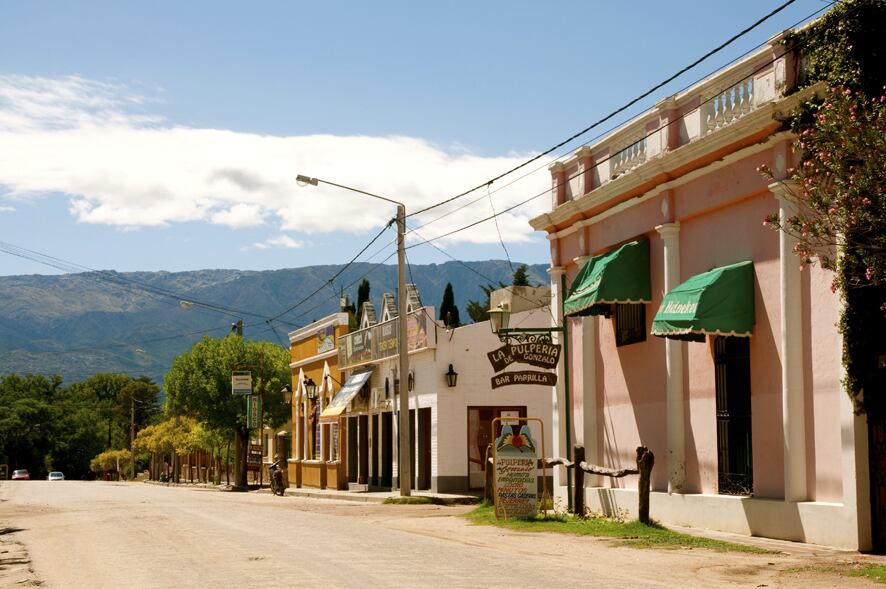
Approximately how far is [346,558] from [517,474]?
23.9ft

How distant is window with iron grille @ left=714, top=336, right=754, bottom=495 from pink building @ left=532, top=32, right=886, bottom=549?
3 cm

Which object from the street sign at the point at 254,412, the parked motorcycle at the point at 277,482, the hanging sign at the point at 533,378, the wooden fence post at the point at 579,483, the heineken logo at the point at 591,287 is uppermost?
the heineken logo at the point at 591,287

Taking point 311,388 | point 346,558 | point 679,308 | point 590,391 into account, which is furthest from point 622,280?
point 311,388

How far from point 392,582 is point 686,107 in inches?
446

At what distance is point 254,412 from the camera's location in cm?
5319

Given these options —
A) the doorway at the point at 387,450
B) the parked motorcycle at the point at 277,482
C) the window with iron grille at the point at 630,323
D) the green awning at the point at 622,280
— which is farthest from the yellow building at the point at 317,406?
the green awning at the point at 622,280

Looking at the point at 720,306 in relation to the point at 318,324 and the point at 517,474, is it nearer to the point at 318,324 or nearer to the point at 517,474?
the point at 517,474

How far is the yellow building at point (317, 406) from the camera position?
1819 inches

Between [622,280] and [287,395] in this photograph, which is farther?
[287,395]

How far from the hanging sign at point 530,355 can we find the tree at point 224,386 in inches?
1345

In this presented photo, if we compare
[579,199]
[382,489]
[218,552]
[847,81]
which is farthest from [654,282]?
[382,489]

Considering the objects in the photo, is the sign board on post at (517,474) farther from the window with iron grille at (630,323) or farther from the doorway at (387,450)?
the doorway at (387,450)

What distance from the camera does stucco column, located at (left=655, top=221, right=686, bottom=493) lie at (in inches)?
799

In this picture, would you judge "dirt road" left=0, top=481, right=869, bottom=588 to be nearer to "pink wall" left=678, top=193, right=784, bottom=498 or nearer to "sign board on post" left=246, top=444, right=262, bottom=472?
"pink wall" left=678, top=193, right=784, bottom=498
